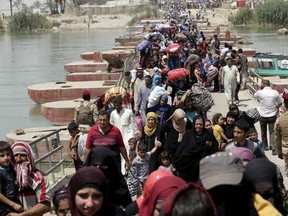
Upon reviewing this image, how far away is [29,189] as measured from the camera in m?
6.00

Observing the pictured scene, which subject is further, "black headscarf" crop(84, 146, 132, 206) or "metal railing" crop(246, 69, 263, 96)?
"metal railing" crop(246, 69, 263, 96)


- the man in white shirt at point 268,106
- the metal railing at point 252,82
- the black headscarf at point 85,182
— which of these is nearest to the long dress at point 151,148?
the man in white shirt at point 268,106

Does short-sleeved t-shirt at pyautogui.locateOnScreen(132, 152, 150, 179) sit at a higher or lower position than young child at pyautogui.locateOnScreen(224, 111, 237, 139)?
lower

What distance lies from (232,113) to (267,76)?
672 inches

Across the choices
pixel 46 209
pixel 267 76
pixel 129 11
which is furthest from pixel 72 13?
pixel 46 209

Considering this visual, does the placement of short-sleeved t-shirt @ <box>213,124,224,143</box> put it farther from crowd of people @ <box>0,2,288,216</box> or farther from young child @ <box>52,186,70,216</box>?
young child @ <box>52,186,70,216</box>

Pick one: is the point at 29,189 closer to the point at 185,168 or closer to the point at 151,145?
the point at 185,168

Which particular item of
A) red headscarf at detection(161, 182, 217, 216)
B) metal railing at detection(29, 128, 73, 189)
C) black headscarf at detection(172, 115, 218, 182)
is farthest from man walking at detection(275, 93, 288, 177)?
red headscarf at detection(161, 182, 217, 216)

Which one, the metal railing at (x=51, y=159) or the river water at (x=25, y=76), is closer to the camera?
the metal railing at (x=51, y=159)

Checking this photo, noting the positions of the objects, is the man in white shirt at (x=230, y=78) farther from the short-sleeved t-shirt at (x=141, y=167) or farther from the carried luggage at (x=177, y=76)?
the short-sleeved t-shirt at (x=141, y=167)

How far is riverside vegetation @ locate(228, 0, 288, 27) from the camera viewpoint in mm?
89625

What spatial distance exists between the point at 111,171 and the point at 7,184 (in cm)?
87

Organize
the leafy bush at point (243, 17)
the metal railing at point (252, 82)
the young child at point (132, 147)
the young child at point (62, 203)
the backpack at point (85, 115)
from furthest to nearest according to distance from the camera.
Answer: the leafy bush at point (243, 17), the metal railing at point (252, 82), the backpack at point (85, 115), the young child at point (132, 147), the young child at point (62, 203)

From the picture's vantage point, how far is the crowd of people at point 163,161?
3.77 m
